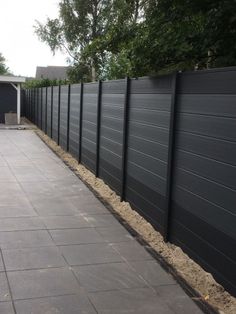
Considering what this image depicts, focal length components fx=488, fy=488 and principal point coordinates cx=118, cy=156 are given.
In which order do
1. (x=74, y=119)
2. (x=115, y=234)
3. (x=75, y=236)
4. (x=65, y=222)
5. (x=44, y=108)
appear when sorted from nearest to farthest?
(x=75, y=236) → (x=115, y=234) → (x=65, y=222) → (x=74, y=119) → (x=44, y=108)

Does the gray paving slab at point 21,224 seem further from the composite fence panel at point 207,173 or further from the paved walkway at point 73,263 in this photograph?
the composite fence panel at point 207,173

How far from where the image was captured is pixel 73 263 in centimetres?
497

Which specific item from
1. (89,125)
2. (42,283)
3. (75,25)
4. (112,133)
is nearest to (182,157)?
(42,283)

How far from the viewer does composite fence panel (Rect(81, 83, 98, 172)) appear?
1004 centimetres

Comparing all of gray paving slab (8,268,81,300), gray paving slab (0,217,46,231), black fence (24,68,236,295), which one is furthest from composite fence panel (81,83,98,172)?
gray paving slab (8,268,81,300)

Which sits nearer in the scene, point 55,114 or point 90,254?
point 90,254

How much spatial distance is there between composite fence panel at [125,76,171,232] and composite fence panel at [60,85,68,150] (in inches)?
266

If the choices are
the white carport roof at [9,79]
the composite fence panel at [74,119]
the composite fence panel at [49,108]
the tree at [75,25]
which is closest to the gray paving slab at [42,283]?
the composite fence panel at [74,119]

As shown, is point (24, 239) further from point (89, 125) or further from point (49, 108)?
point (49, 108)

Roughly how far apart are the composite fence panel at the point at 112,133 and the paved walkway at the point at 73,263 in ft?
1.84

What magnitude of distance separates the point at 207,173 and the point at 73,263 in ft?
5.37

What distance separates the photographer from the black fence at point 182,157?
423 cm

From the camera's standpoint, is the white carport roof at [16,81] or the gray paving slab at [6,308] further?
the white carport roof at [16,81]

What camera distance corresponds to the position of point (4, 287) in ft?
14.1
